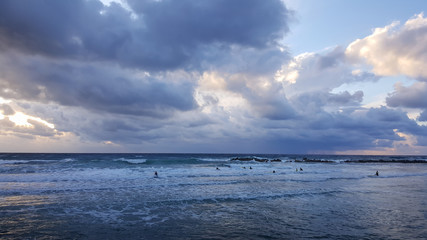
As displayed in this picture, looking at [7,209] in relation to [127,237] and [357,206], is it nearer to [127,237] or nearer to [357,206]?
[127,237]

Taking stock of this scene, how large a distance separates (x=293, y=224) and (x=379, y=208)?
7.20 metres

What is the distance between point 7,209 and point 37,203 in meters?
1.76

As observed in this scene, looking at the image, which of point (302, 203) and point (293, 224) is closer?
point (293, 224)

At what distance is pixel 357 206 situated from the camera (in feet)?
52.1

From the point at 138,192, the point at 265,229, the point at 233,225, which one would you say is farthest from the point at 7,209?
the point at 265,229

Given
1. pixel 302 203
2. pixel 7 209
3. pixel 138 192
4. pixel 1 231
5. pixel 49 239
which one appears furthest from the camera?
pixel 138 192

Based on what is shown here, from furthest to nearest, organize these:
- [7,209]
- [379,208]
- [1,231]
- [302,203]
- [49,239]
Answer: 1. [302,203]
2. [379,208]
3. [7,209]
4. [1,231]
5. [49,239]

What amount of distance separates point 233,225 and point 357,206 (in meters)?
9.14

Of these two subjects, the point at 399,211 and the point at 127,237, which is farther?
the point at 399,211

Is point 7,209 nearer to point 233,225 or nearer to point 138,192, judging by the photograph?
point 138,192

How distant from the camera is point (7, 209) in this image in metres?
14.3

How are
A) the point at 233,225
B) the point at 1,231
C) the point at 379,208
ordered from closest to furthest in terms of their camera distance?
the point at 1,231, the point at 233,225, the point at 379,208

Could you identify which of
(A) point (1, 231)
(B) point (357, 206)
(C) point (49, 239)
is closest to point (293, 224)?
(B) point (357, 206)

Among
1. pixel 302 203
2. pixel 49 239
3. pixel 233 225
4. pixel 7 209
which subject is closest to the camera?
pixel 49 239
